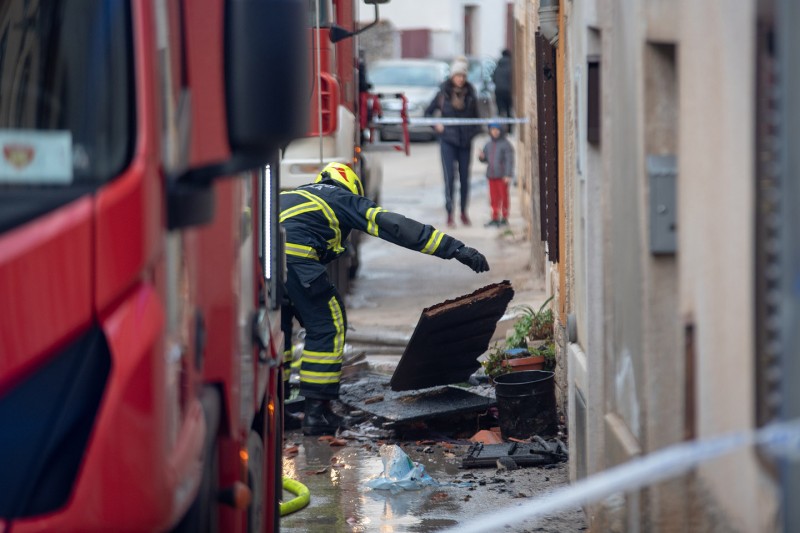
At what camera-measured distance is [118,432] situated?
2.69 meters

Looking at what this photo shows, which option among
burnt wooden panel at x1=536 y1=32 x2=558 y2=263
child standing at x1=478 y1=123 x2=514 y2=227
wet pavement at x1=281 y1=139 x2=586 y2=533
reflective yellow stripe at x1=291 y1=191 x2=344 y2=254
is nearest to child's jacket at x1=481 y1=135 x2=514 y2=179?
child standing at x1=478 y1=123 x2=514 y2=227

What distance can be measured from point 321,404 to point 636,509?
3.84 metres

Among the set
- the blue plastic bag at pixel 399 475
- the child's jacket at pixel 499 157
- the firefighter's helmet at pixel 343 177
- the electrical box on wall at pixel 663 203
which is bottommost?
the blue plastic bag at pixel 399 475

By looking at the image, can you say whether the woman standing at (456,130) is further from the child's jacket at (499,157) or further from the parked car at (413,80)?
the parked car at (413,80)

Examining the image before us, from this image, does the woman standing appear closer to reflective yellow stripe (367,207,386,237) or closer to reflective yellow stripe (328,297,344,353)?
reflective yellow stripe (328,297,344,353)

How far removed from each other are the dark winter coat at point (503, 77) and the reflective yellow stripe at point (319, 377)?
40.9ft

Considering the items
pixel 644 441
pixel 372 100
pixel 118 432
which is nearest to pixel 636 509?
pixel 644 441

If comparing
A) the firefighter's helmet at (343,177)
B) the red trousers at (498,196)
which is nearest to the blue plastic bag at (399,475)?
the firefighter's helmet at (343,177)

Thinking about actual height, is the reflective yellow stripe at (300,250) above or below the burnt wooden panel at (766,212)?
below

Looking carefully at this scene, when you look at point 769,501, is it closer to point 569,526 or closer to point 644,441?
point 644,441

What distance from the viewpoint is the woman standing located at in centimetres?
1614

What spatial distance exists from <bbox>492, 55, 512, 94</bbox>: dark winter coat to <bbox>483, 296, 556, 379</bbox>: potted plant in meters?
11.0

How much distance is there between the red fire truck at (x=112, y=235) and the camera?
269 centimetres

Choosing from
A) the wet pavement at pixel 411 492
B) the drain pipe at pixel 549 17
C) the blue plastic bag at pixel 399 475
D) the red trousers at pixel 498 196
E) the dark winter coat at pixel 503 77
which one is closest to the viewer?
the wet pavement at pixel 411 492
